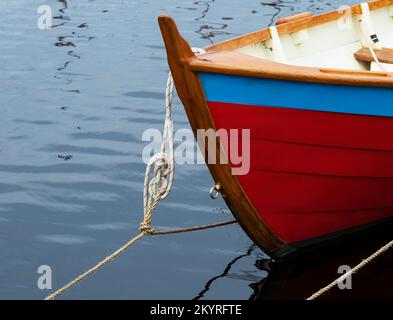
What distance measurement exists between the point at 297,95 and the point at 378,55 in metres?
2.11

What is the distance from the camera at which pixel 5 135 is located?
350 inches

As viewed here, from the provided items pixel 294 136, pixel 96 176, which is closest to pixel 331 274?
pixel 294 136

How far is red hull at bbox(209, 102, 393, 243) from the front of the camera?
5.46 m

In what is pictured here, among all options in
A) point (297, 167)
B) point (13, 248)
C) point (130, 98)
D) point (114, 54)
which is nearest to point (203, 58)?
point (297, 167)

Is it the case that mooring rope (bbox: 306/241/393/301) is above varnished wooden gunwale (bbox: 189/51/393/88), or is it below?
below

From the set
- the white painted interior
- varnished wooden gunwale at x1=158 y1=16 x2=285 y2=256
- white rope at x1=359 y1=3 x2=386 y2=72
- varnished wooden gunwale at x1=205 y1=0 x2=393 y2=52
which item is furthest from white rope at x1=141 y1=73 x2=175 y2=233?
white rope at x1=359 y1=3 x2=386 y2=72

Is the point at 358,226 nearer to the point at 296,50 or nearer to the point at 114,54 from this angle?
the point at 296,50

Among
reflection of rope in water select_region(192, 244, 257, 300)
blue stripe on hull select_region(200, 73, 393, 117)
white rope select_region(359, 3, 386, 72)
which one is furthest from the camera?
white rope select_region(359, 3, 386, 72)

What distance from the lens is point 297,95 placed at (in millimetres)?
5395

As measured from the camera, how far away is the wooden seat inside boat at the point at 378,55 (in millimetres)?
7152

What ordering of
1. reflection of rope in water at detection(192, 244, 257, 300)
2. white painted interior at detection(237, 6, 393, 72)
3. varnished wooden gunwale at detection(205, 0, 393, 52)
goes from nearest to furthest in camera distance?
reflection of rope in water at detection(192, 244, 257, 300) < varnished wooden gunwale at detection(205, 0, 393, 52) < white painted interior at detection(237, 6, 393, 72)

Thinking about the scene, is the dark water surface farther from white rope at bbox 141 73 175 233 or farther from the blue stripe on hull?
the blue stripe on hull

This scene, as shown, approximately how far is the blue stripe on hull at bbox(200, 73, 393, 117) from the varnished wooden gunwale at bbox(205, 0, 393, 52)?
0.75m

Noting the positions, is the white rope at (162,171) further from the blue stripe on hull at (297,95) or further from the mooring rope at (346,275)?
the mooring rope at (346,275)
